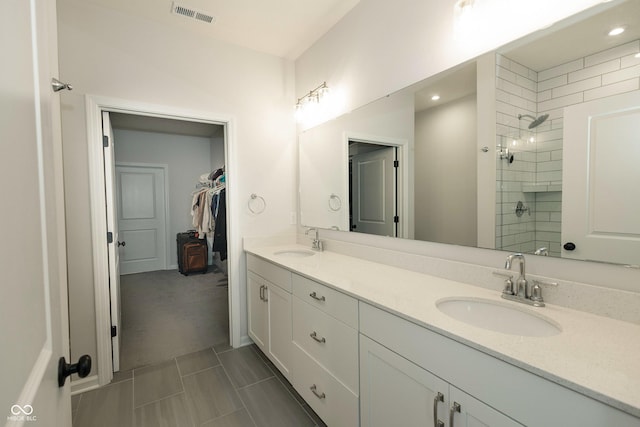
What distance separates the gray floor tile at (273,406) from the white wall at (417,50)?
3.78ft

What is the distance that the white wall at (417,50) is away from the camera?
46.0 inches

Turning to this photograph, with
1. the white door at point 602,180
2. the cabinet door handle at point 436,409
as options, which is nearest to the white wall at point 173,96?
the cabinet door handle at point 436,409

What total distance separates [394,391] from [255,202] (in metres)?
1.96

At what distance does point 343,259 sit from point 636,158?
156cm

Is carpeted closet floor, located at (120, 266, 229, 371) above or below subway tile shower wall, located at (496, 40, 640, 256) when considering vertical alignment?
below

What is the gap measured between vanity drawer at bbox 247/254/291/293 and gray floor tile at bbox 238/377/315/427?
710 mm

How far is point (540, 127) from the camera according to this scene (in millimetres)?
1229

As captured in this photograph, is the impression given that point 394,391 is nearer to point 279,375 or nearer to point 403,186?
point 403,186

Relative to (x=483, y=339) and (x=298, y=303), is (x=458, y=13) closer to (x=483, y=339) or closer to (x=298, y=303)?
(x=483, y=339)

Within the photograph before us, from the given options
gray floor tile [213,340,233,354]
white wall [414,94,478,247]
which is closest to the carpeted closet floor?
gray floor tile [213,340,233,354]

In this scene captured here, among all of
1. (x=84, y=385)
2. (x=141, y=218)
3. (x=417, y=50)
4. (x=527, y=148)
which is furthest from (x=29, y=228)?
(x=141, y=218)

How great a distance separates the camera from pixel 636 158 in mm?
994

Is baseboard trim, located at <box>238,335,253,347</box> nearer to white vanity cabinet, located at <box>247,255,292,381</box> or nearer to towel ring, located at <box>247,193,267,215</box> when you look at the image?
white vanity cabinet, located at <box>247,255,292,381</box>

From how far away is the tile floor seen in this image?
5.75 ft
